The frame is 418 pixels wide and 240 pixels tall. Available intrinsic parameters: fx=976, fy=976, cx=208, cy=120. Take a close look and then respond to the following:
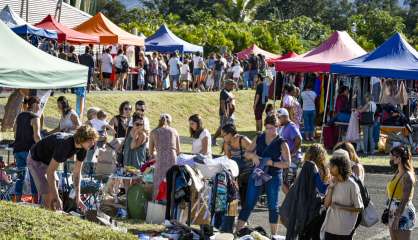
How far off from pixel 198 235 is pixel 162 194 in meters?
2.19

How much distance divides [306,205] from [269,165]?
166 cm

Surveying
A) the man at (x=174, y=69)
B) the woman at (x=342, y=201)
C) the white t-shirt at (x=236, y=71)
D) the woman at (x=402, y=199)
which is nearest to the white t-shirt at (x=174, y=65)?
the man at (x=174, y=69)

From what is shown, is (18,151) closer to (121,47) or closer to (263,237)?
(263,237)

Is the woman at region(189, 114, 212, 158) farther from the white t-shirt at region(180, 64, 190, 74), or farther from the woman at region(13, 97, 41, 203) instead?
the white t-shirt at region(180, 64, 190, 74)

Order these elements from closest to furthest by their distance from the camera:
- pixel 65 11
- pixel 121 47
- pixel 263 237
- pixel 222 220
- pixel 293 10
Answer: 1. pixel 263 237
2. pixel 222 220
3. pixel 121 47
4. pixel 65 11
5. pixel 293 10

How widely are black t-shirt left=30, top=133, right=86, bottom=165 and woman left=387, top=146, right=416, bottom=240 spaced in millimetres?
3695

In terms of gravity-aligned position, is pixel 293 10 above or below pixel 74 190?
above

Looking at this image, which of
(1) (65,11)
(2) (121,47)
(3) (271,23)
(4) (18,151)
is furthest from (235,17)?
(4) (18,151)

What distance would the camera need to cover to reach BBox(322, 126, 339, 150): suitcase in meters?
25.5

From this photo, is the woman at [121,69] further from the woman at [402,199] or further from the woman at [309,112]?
the woman at [402,199]

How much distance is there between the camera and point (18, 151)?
561 inches

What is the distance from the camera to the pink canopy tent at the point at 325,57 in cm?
2759

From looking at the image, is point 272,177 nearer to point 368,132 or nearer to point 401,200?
point 401,200

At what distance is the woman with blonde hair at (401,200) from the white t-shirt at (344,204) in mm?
713
